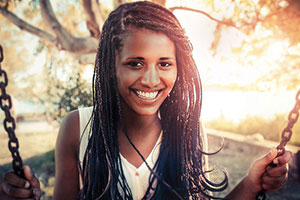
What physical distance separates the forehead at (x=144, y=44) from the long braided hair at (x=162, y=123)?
38 millimetres

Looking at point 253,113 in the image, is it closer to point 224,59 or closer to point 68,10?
point 224,59

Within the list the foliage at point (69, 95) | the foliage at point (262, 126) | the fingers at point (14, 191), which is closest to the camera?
the fingers at point (14, 191)

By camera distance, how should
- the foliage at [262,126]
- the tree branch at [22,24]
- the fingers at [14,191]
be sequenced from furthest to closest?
the foliage at [262,126] < the tree branch at [22,24] < the fingers at [14,191]

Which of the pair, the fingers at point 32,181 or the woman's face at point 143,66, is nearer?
the fingers at point 32,181

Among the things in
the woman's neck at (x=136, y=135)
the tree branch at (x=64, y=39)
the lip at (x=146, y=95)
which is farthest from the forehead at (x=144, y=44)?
the tree branch at (x=64, y=39)

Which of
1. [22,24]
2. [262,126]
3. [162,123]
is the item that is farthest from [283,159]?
[262,126]

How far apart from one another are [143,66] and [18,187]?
2.84 feet

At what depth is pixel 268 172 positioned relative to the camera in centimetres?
154

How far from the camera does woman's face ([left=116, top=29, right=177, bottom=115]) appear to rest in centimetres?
142

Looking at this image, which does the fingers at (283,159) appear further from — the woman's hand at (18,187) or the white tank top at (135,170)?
the woman's hand at (18,187)

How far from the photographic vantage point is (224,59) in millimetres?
5910

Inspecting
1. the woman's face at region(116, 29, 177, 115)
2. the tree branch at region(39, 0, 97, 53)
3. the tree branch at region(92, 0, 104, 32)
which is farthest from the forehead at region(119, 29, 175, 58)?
the tree branch at region(39, 0, 97, 53)

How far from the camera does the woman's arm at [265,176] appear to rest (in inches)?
59.2

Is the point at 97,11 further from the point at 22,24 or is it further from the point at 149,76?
the point at 149,76
